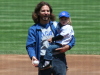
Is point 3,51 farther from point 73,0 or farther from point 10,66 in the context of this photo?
point 73,0

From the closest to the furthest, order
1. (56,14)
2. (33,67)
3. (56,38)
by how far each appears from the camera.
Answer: (56,38) < (33,67) < (56,14)

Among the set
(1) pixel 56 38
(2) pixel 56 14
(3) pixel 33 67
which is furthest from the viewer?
(2) pixel 56 14

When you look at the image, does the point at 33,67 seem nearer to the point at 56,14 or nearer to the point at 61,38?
A: the point at 61,38

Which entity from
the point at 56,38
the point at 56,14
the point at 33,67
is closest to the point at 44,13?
the point at 56,38

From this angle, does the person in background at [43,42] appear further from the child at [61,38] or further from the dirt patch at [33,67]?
the dirt patch at [33,67]

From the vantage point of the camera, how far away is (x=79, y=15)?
17.4 meters

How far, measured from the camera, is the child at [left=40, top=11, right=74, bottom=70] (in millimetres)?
5238

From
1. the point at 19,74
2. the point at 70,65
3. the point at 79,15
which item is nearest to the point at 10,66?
the point at 19,74

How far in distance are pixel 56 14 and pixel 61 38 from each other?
12131 mm

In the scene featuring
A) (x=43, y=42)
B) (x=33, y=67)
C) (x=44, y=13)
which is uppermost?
(x=44, y=13)

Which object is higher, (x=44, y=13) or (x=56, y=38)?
(x=44, y=13)

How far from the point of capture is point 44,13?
210 inches

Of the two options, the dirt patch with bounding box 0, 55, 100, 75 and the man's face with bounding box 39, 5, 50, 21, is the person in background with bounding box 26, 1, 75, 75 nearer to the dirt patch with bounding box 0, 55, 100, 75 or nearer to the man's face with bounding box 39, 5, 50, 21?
the man's face with bounding box 39, 5, 50, 21

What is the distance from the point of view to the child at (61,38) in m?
5.24
